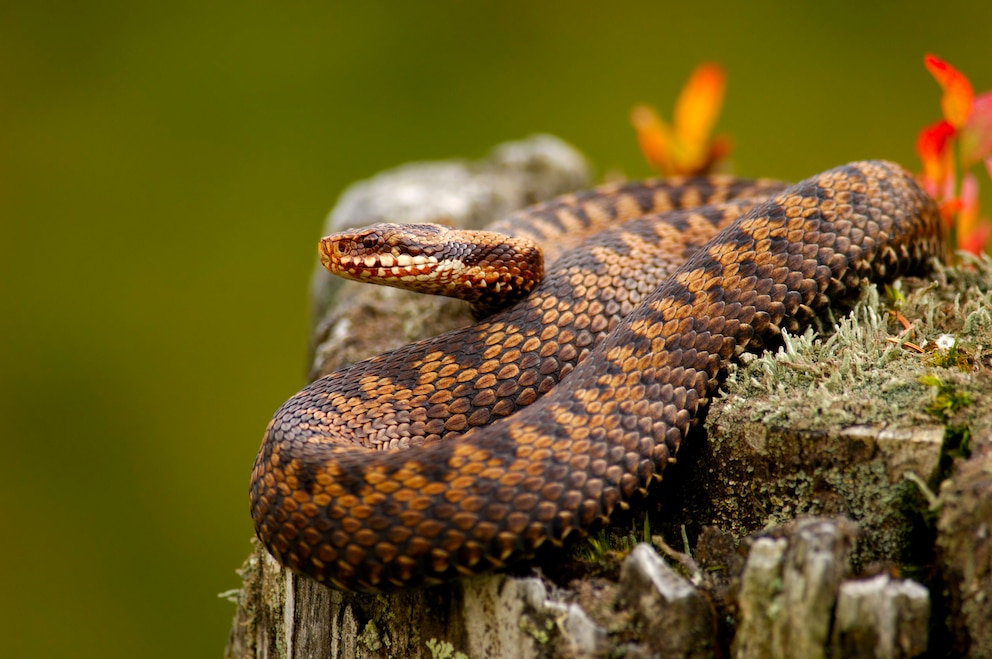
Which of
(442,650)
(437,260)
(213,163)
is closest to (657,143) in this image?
(437,260)

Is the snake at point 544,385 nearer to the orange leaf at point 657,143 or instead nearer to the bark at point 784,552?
the bark at point 784,552

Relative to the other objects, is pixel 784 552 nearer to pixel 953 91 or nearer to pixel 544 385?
pixel 544 385

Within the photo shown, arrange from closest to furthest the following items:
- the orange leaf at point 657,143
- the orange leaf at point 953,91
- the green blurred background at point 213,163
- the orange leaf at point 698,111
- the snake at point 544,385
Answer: the snake at point 544,385
the orange leaf at point 953,91
the orange leaf at point 698,111
the orange leaf at point 657,143
the green blurred background at point 213,163

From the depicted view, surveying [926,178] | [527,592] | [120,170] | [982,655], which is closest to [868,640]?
[982,655]

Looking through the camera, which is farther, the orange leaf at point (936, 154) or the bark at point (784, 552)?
the orange leaf at point (936, 154)

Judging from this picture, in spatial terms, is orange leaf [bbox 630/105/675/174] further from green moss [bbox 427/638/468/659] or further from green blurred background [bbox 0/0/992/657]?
green moss [bbox 427/638/468/659]

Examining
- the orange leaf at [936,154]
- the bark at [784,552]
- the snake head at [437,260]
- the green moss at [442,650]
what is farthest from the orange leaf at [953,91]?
the green moss at [442,650]

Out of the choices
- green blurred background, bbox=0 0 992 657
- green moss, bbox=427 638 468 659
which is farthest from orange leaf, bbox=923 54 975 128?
green blurred background, bbox=0 0 992 657
